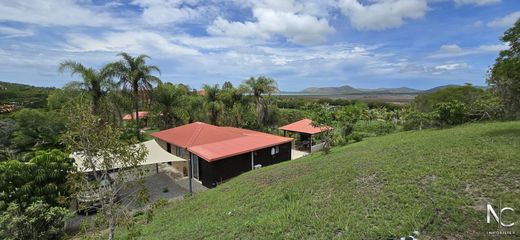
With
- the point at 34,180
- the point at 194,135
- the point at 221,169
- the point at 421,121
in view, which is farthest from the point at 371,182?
the point at 421,121

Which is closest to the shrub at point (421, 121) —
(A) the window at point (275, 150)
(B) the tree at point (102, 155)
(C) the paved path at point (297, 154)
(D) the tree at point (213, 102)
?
(C) the paved path at point (297, 154)

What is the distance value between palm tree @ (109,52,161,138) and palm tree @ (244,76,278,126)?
26.2 feet

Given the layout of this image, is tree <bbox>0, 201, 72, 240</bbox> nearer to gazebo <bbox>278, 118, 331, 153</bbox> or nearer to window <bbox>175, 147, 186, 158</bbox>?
window <bbox>175, 147, 186, 158</bbox>

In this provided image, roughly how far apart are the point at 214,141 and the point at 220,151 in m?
1.77

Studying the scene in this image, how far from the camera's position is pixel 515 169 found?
19.1ft

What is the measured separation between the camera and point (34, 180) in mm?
8609

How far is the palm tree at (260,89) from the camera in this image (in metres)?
23.9

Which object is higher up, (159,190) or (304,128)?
(304,128)

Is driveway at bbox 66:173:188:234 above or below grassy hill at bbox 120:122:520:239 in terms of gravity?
below

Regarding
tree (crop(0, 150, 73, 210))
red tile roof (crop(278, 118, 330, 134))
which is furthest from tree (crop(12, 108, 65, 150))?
red tile roof (crop(278, 118, 330, 134))

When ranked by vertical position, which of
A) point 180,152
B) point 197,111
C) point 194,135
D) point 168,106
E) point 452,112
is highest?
point 168,106

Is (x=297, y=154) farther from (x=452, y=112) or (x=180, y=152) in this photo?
(x=452, y=112)

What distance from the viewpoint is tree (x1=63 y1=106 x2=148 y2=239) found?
15.2ft

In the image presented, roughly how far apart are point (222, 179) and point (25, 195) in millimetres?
7886
